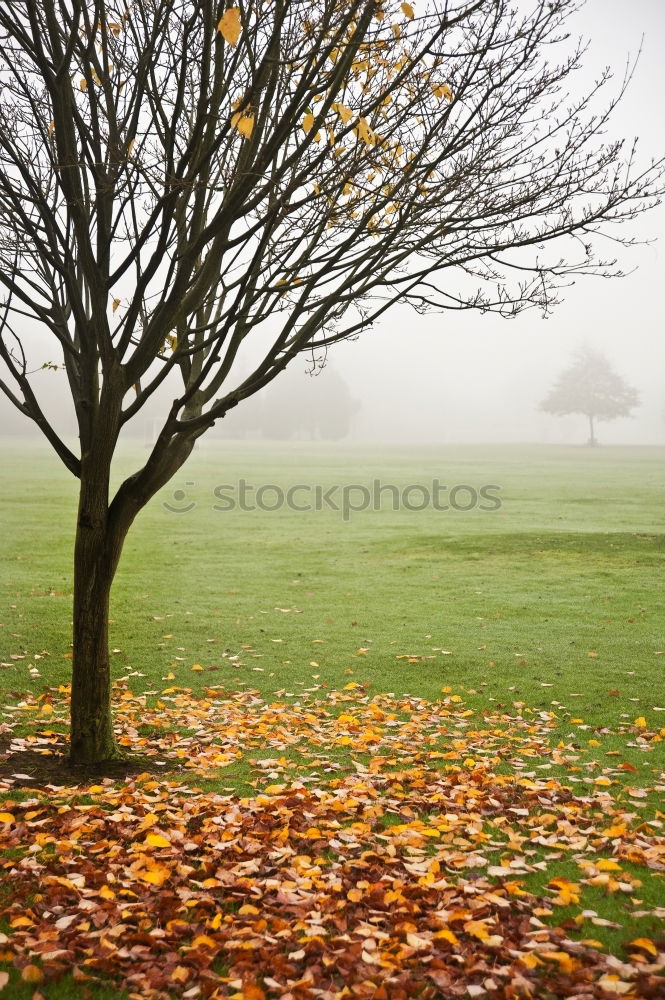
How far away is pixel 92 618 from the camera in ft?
23.2

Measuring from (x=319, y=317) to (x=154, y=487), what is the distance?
2165mm

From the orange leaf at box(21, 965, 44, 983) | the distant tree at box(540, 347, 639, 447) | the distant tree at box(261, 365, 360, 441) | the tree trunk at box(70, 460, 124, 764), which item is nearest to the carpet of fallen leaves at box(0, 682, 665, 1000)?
the orange leaf at box(21, 965, 44, 983)

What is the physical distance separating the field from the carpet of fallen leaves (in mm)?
23

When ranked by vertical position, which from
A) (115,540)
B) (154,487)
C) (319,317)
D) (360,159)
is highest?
(360,159)

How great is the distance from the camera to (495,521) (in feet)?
91.0

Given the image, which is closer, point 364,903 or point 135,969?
point 135,969

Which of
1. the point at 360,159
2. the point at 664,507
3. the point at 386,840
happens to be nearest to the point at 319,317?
the point at 360,159

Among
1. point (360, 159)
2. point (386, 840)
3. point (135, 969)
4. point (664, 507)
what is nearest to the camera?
point (135, 969)

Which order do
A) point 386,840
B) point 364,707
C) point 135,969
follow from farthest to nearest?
point 364,707 → point 386,840 → point 135,969

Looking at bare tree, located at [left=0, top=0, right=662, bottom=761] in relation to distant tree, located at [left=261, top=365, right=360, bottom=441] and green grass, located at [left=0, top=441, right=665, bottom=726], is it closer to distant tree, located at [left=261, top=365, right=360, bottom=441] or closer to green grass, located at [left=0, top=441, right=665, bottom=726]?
green grass, located at [left=0, top=441, right=665, bottom=726]

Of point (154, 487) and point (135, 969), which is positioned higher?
point (154, 487)

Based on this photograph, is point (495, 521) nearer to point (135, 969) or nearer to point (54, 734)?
point (54, 734)

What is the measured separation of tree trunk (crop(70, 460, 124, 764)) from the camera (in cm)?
693

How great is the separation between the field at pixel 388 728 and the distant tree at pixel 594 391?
6691cm
